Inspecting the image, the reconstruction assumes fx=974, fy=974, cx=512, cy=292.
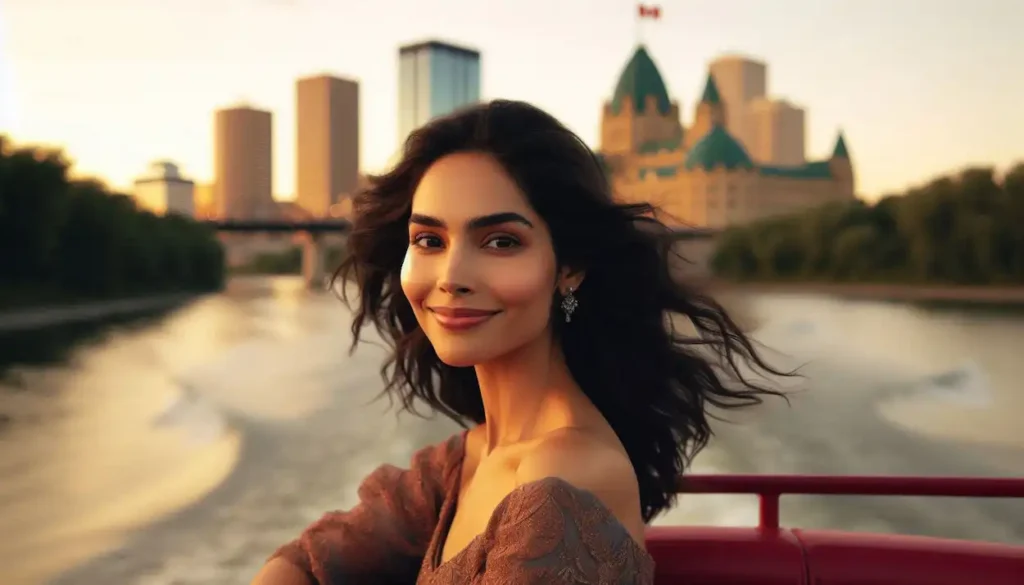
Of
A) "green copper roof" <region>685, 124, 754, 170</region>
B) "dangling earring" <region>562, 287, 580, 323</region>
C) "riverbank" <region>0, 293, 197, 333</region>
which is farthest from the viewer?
"green copper roof" <region>685, 124, 754, 170</region>

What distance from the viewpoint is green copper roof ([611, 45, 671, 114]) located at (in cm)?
8419

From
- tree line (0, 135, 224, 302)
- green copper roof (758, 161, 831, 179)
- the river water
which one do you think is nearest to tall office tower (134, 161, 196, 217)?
tree line (0, 135, 224, 302)

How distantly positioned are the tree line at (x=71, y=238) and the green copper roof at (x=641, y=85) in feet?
164

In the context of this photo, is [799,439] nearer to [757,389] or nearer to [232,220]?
[757,389]

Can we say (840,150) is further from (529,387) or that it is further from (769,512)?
(529,387)

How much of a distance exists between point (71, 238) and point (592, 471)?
110 feet

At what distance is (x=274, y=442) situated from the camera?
11.8 meters

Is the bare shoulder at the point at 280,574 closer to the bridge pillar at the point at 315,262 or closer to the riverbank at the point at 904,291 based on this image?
the riverbank at the point at 904,291

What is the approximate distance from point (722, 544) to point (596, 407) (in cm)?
39

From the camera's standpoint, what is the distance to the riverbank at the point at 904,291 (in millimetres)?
35594

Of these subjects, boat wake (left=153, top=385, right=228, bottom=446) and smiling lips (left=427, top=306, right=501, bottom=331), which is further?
boat wake (left=153, top=385, right=228, bottom=446)

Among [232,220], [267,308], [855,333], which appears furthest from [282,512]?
[232,220]

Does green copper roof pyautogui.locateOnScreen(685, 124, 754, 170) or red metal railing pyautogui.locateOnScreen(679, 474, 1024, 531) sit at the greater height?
green copper roof pyautogui.locateOnScreen(685, 124, 754, 170)

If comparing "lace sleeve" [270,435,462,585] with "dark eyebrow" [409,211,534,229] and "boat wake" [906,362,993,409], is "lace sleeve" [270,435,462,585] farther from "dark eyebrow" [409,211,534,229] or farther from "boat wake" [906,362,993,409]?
"boat wake" [906,362,993,409]
